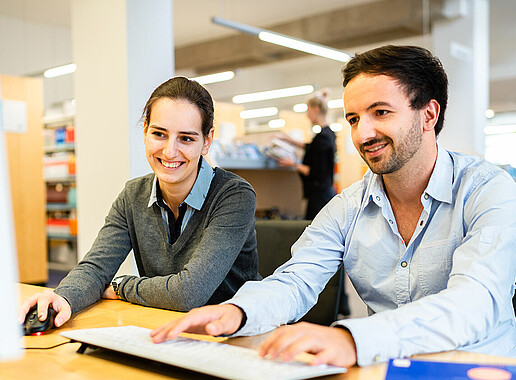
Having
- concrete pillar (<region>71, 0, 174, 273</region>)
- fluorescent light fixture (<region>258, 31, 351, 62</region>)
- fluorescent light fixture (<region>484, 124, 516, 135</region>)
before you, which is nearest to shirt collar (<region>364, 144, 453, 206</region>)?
concrete pillar (<region>71, 0, 174, 273</region>)

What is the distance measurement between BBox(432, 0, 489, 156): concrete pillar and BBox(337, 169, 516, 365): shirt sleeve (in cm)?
587

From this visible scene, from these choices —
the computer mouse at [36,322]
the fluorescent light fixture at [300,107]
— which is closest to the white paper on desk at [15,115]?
the computer mouse at [36,322]

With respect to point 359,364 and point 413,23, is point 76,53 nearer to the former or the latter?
point 359,364

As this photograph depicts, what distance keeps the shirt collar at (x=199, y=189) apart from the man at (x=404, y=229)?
1.18 feet

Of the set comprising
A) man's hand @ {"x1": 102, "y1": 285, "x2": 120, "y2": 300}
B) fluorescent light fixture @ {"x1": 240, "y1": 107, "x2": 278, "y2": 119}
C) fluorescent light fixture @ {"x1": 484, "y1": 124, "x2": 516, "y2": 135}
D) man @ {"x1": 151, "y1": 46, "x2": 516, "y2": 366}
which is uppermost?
fluorescent light fixture @ {"x1": 240, "y1": 107, "x2": 278, "y2": 119}

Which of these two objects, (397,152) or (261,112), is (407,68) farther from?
(261,112)

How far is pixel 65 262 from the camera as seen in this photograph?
7.46 m

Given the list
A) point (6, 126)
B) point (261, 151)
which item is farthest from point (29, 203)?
point (261, 151)

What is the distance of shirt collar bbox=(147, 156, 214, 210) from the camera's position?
1553mm

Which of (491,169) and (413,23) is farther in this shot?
(413,23)

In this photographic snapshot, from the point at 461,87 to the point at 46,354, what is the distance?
6.80m

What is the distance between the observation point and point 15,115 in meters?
5.58

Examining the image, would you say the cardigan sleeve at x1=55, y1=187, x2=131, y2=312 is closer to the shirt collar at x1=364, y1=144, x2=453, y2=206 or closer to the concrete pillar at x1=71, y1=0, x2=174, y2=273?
the shirt collar at x1=364, y1=144, x2=453, y2=206

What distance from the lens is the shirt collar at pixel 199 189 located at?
1553mm
